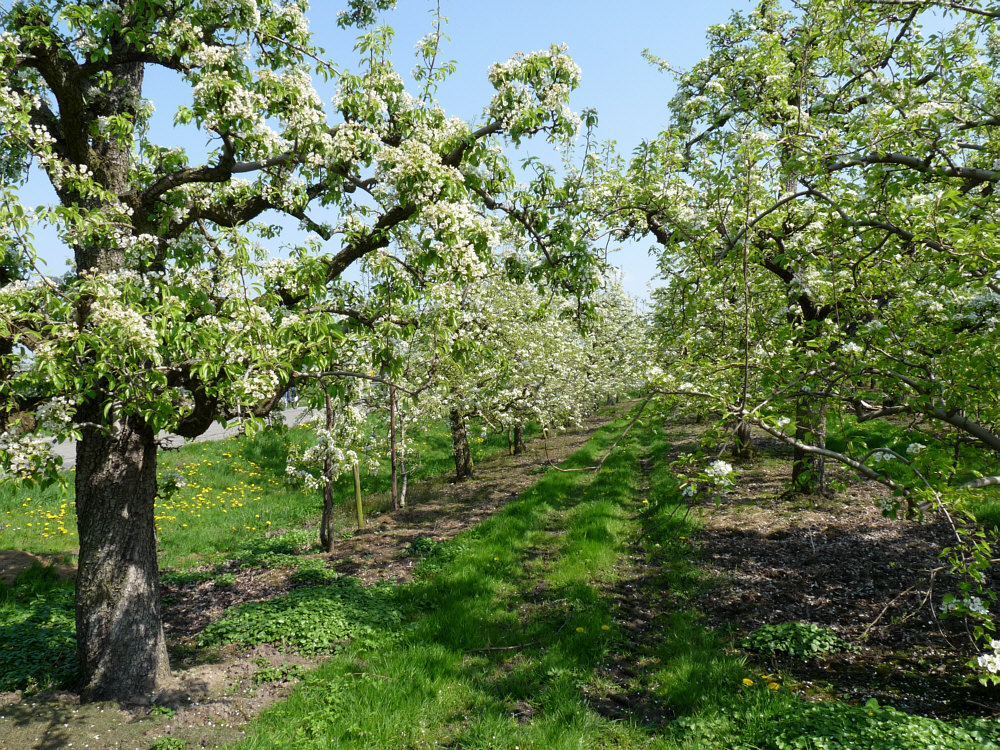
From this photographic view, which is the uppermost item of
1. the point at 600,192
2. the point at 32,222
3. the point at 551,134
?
the point at 551,134

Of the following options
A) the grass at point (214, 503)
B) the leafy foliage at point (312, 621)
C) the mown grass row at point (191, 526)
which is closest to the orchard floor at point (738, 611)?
the leafy foliage at point (312, 621)

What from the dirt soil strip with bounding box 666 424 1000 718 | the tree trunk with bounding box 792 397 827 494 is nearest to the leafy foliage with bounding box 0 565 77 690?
the dirt soil strip with bounding box 666 424 1000 718

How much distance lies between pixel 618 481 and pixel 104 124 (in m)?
12.9

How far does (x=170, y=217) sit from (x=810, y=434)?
7517mm

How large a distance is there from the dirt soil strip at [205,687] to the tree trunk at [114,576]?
0.84 ft

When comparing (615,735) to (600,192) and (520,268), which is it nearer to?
(520,268)

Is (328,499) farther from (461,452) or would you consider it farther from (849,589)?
(849,589)

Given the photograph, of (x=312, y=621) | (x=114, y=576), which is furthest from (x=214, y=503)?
(x=114, y=576)

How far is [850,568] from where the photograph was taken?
819cm

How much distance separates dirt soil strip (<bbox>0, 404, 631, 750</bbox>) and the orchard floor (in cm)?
2

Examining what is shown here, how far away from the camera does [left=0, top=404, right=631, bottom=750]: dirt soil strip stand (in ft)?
16.5

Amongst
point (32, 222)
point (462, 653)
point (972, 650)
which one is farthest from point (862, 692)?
point (32, 222)

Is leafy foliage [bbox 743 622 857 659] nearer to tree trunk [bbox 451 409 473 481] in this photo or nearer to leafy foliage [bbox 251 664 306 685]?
leafy foliage [bbox 251 664 306 685]

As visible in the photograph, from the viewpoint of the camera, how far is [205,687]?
233 inches
